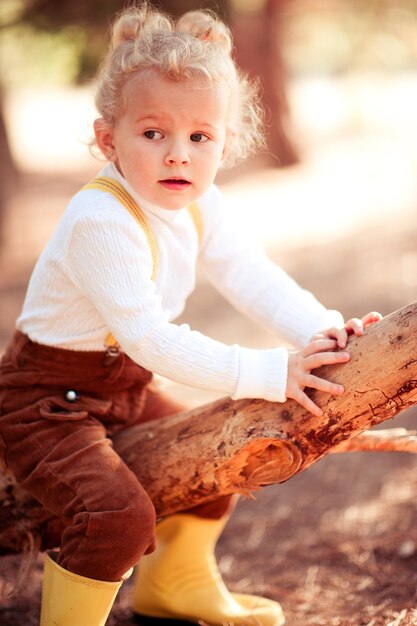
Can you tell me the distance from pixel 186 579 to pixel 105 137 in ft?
4.27

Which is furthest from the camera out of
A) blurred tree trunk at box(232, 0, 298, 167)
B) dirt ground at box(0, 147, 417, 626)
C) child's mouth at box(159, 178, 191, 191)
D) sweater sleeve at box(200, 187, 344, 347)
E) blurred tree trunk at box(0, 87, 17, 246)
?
blurred tree trunk at box(232, 0, 298, 167)

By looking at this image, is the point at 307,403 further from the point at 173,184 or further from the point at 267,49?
the point at 267,49

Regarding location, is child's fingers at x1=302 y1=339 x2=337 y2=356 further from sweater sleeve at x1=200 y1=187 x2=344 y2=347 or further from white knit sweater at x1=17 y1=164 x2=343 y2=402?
sweater sleeve at x1=200 y1=187 x2=344 y2=347

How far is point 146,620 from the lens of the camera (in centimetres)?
250

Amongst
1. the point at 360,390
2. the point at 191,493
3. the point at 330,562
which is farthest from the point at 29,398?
the point at 330,562

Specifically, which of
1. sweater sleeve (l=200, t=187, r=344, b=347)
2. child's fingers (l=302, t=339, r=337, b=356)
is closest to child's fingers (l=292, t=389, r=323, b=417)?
child's fingers (l=302, t=339, r=337, b=356)

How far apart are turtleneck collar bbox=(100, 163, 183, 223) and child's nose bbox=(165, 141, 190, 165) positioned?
160mm

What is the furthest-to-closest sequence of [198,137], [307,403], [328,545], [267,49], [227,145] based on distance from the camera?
[267,49], [328,545], [227,145], [198,137], [307,403]

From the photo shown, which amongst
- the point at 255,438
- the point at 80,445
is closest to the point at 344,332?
the point at 255,438

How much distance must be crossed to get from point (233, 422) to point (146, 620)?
0.82 metres

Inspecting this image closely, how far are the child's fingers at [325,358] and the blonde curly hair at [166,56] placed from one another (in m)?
0.63

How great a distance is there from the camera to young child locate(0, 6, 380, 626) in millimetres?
1964

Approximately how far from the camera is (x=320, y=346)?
1996 millimetres

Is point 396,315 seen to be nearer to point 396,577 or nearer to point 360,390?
point 360,390
